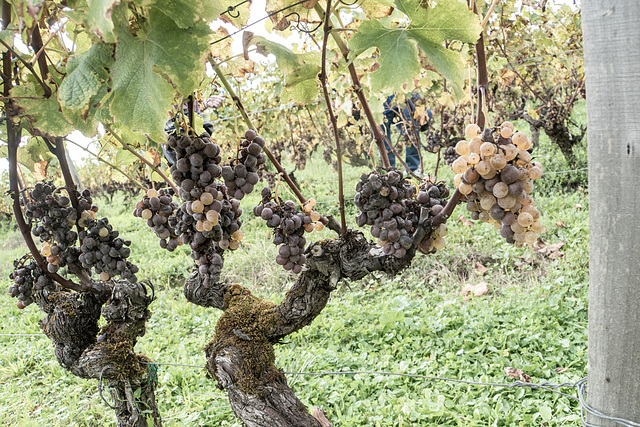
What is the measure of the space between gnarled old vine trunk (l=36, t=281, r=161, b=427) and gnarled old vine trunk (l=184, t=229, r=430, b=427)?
0.84 ft

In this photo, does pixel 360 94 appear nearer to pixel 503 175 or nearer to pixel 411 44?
pixel 411 44

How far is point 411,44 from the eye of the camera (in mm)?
1074

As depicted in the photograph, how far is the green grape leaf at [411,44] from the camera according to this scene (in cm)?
105

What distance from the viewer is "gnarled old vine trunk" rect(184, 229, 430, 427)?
1.58m

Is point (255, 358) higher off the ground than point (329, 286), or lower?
lower

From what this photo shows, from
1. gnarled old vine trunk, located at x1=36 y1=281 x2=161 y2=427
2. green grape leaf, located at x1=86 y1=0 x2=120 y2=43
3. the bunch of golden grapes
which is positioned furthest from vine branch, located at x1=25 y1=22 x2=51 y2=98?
the bunch of golden grapes

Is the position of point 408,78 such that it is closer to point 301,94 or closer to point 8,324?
point 301,94

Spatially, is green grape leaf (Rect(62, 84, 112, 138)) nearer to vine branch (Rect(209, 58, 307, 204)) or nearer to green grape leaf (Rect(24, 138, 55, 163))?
vine branch (Rect(209, 58, 307, 204))

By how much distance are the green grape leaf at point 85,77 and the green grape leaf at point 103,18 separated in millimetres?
245

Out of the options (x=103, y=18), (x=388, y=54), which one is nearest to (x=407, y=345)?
(x=388, y=54)

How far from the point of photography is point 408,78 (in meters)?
1.07

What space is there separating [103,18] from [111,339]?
160 cm

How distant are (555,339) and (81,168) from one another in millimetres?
11945

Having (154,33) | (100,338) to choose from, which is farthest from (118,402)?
(154,33)
